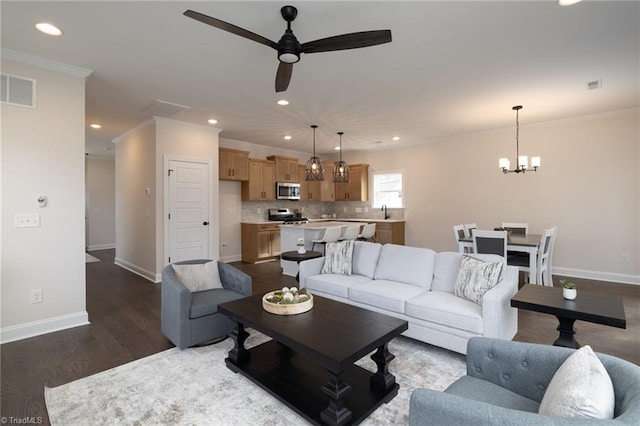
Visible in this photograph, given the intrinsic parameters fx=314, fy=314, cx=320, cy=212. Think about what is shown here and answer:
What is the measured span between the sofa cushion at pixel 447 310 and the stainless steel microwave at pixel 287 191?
17.9ft

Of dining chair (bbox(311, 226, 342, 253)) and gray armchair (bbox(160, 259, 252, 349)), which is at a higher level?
dining chair (bbox(311, 226, 342, 253))

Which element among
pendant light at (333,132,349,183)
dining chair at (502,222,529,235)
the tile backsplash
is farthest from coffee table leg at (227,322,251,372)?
the tile backsplash

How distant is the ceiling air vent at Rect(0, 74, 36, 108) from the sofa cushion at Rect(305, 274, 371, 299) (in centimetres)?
358

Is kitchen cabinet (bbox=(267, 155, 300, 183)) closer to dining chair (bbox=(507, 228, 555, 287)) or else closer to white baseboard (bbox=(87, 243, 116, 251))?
dining chair (bbox=(507, 228, 555, 287))

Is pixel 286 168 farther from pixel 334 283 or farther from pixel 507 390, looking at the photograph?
pixel 507 390

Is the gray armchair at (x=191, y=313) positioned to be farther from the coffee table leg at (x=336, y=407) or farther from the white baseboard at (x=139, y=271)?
the white baseboard at (x=139, y=271)

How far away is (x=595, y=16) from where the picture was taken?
2.62 meters

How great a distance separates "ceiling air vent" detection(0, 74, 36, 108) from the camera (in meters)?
3.13

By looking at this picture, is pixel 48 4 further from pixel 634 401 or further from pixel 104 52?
pixel 634 401

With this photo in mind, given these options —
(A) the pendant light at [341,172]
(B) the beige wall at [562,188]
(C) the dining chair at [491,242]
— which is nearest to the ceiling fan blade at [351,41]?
(C) the dining chair at [491,242]

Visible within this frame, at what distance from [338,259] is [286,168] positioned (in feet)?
15.4

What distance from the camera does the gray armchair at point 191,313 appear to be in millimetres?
2855

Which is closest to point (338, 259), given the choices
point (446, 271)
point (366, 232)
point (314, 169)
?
point (446, 271)

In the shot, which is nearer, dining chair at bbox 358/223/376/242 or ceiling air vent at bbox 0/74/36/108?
ceiling air vent at bbox 0/74/36/108
